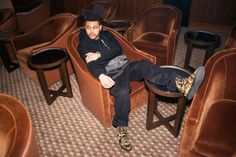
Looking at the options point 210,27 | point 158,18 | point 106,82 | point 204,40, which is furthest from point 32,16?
point 210,27

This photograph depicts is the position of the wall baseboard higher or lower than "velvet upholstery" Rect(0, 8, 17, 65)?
lower

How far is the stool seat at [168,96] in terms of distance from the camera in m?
2.21

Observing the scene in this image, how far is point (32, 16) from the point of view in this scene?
4.77 m

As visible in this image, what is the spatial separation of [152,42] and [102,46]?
1160 millimetres

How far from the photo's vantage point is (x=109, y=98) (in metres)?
2.45

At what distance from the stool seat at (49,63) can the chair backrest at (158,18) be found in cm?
150

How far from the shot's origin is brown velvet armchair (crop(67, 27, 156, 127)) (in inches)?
94.3

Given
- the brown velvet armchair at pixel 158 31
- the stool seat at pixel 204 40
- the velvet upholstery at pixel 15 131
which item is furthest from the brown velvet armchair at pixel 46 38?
the velvet upholstery at pixel 15 131

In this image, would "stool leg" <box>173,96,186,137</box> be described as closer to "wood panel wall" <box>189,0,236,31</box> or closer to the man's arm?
the man's arm

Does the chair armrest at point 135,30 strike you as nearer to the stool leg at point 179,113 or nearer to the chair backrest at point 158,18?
the chair backrest at point 158,18

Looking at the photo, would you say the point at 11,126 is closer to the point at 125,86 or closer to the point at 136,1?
the point at 125,86

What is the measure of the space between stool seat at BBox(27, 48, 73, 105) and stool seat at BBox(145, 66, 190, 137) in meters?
1.26

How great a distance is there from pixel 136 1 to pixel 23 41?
320cm

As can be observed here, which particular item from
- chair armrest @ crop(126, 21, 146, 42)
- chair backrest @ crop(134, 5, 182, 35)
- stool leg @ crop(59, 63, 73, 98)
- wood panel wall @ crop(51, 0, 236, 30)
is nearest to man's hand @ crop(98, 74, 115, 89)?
stool leg @ crop(59, 63, 73, 98)
